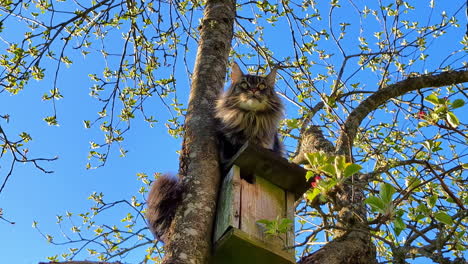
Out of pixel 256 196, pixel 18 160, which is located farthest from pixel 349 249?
pixel 18 160

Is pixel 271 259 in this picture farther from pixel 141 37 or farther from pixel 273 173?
pixel 141 37

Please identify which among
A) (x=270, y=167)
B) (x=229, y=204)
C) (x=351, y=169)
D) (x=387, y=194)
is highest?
(x=270, y=167)

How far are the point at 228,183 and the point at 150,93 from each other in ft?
6.91

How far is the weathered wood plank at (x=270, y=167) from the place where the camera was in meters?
2.90

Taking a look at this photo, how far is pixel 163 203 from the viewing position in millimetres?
2811

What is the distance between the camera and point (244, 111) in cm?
356

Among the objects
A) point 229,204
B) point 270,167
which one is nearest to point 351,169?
point 229,204

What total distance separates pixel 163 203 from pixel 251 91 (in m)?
1.26

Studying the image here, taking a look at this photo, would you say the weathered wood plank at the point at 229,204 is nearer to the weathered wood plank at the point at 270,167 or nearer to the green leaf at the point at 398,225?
the weathered wood plank at the point at 270,167

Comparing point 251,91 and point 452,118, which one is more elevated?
point 251,91

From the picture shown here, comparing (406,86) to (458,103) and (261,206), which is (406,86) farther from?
(261,206)

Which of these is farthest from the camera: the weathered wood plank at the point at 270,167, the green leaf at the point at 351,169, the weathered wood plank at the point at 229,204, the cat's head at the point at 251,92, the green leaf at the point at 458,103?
the cat's head at the point at 251,92

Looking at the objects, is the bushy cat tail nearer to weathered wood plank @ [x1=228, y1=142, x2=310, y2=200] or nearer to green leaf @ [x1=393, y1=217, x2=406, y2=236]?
weathered wood plank @ [x1=228, y1=142, x2=310, y2=200]

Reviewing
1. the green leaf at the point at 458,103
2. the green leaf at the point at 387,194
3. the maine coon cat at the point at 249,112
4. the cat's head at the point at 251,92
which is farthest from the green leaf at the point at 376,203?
the cat's head at the point at 251,92
